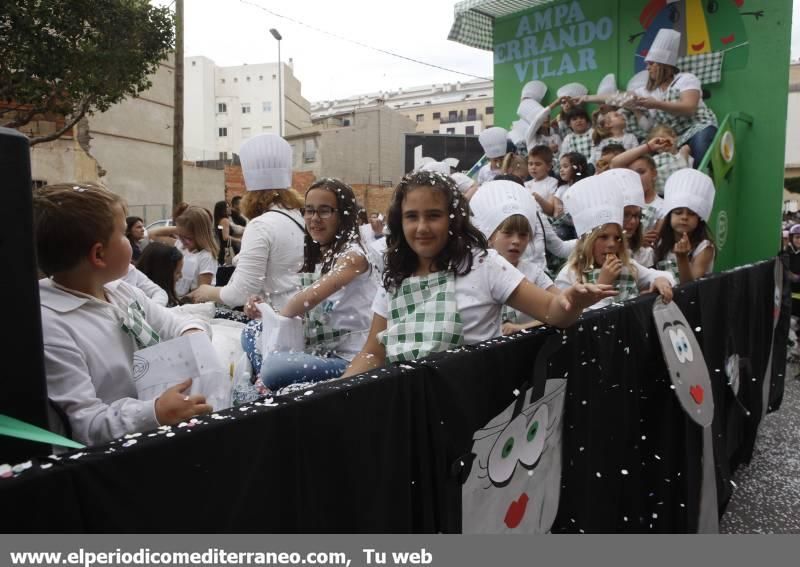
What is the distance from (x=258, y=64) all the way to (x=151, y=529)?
64776 millimetres

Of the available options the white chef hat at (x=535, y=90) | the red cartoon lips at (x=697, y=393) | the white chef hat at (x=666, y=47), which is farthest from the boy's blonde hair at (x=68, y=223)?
the white chef hat at (x=535, y=90)

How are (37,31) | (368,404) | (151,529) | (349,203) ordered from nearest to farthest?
(151,529), (368,404), (349,203), (37,31)

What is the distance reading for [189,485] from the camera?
0.93 meters

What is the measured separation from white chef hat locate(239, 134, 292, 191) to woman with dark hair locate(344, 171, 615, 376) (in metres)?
1.37

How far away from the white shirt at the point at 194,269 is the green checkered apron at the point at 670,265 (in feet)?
10.8

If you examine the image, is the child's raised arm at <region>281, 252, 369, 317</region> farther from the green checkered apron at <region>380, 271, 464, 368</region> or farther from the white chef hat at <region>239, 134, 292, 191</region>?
the white chef hat at <region>239, 134, 292, 191</region>

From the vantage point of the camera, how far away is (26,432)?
2.92 ft

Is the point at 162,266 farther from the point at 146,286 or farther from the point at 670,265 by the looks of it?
the point at 670,265

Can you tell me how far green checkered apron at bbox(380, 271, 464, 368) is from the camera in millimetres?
2012

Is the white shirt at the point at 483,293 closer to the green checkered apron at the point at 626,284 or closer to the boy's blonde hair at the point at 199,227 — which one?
the green checkered apron at the point at 626,284

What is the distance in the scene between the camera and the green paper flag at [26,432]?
0.87 metres

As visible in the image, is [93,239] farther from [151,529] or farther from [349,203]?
[349,203]

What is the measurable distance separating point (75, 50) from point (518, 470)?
1475 centimetres
